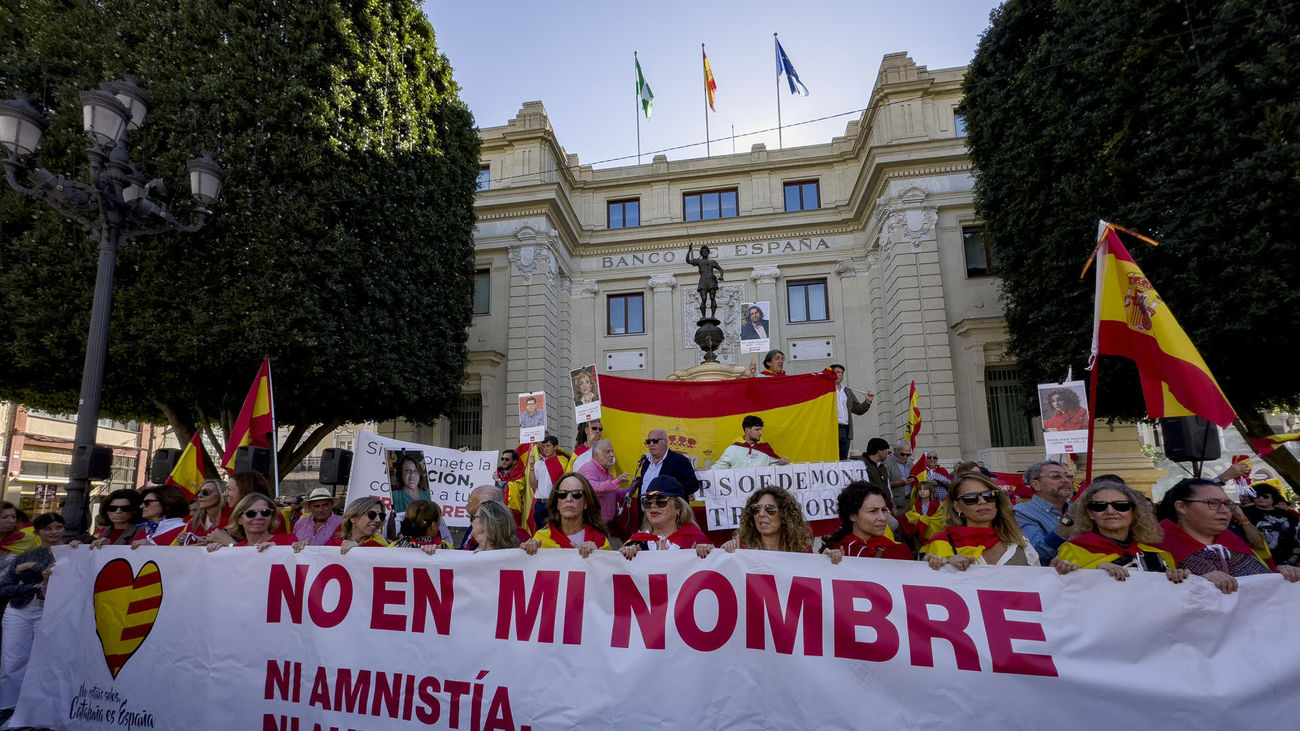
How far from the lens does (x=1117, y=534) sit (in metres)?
3.78

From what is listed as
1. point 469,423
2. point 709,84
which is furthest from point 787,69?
point 469,423

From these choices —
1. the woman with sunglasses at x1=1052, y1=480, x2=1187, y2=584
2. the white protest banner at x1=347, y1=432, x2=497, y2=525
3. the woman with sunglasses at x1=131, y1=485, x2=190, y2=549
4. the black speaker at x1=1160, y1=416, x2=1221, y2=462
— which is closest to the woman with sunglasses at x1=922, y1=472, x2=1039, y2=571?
the woman with sunglasses at x1=1052, y1=480, x2=1187, y2=584

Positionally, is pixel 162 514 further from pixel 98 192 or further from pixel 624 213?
pixel 624 213

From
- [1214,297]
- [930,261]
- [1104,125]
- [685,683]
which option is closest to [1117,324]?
[685,683]

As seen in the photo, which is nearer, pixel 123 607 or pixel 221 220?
pixel 123 607

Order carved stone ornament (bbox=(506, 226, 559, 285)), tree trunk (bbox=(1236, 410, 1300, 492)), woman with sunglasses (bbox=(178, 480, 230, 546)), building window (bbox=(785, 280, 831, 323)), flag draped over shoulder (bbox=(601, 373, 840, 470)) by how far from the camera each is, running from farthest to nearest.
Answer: building window (bbox=(785, 280, 831, 323)) → carved stone ornament (bbox=(506, 226, 559, 285)) → tree trunk (bbox=(1236, 410, 1300, 492)) → flag draped over shoulder (bbox=(601, 373, 840, 470)) → woman with sunglasses (bbox=(178, 480, 230, 546))

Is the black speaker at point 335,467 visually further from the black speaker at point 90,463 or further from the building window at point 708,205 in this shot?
the building window at point 708,205

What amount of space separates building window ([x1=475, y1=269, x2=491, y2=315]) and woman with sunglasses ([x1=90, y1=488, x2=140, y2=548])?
1805cm

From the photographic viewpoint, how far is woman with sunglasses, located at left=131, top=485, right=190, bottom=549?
5517 mm

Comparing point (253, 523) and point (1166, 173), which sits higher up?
point (1166, 173)

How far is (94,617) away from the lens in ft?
16.0

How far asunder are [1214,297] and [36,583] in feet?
48.1

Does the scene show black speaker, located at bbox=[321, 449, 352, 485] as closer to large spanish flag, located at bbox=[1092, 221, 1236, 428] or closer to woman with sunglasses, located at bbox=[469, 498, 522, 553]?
woman with sunglasses, located at bbox=[469, 498, 522, 553]

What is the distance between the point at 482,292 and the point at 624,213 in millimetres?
6566
